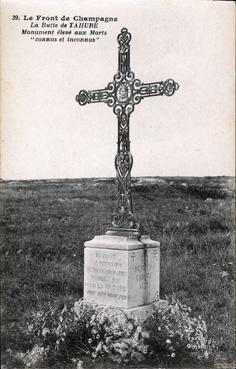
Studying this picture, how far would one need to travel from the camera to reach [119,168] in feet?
21.0

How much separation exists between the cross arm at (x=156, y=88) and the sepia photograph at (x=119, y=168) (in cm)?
2

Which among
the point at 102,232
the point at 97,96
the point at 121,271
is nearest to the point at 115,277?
the point at 121,271

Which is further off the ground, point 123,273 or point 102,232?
point 102,232

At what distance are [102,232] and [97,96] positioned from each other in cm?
269

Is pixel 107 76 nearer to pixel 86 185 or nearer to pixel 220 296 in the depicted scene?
pixel 86 185

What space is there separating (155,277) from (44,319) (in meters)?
1.47

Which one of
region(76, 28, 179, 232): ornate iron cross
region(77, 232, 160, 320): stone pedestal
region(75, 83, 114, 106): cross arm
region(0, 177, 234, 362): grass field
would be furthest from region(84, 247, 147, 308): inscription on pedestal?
region(75, 83, 114, 106): cross arm

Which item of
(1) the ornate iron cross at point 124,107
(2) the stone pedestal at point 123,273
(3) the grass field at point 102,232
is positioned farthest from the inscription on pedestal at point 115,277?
(3) the grass field at point 102,232

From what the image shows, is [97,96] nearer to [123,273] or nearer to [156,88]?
[156,88]

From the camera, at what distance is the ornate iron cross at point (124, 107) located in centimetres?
633

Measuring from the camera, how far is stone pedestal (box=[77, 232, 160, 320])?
19.6 feet

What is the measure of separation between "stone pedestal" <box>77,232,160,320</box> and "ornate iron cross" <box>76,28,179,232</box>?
284 mm

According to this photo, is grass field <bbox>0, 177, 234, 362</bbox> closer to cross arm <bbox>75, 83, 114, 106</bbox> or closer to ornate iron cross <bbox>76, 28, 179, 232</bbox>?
ornate iron cross <bbox>76, 28, 179, 232</bbox>

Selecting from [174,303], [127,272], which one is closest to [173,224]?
[174,303]
